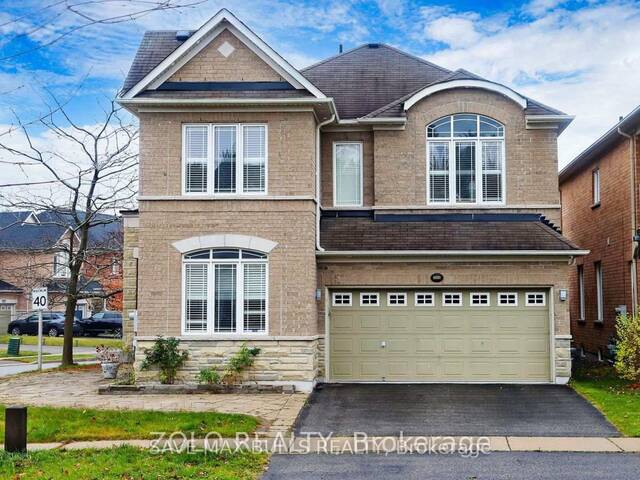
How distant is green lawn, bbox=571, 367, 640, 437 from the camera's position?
13.2 meters

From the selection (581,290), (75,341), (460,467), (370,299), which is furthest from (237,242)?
(75,341)

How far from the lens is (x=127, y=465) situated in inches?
399

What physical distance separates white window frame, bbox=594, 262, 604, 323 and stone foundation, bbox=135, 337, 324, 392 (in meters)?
10.5

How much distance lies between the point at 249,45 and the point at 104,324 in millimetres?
28660

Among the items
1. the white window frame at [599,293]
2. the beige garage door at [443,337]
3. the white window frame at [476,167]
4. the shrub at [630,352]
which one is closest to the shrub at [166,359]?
the beige garage door at [443,337]

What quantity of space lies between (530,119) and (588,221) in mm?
6930

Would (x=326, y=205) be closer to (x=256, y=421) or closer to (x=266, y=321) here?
(x=266, y=321)

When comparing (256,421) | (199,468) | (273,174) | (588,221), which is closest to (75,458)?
(199,468)

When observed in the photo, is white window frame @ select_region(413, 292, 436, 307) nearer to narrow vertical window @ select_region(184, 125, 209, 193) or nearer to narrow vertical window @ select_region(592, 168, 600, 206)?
narrow vertical window @ select_region(184, 125, 209, 193)

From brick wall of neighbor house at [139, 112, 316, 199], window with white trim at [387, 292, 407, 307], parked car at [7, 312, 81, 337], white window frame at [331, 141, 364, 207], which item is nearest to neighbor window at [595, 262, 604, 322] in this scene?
window with white trim at [387, 292, 407, 307]

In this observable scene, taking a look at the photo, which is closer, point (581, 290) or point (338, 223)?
point (338, 223)

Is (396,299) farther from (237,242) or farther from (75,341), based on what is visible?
(75,341)

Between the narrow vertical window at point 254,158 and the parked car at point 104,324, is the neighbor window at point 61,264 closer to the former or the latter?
the parked car at point 104,324

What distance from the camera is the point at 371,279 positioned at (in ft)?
60.4
